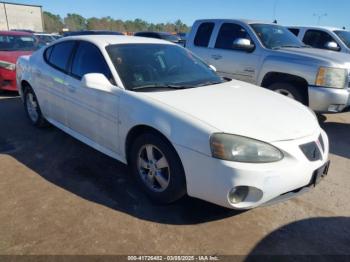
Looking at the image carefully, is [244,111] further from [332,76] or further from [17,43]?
[17,43]

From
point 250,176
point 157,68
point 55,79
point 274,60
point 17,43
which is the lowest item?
point 17,43

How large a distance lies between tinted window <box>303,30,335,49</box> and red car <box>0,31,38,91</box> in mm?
7122

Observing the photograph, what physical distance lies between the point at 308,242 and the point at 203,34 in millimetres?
5153

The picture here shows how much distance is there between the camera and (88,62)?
378cm

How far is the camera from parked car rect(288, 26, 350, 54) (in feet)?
25.2

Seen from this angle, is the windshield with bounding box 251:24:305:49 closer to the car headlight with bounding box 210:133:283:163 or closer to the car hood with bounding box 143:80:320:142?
the car hood with bounding box 143:80:320:142

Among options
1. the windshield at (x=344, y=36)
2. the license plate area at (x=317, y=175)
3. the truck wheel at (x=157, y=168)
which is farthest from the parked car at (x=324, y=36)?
the truck wheel at (x=157, y=168)

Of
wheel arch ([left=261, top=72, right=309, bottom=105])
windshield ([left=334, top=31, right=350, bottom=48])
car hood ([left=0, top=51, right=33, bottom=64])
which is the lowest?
car hood ([left=0, top=51, right=33, bottom=64])

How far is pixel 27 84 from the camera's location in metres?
5.17

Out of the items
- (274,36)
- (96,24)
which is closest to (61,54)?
(274,36)

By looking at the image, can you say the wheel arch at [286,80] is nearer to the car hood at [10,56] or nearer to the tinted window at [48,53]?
the tinted window at [48,53]

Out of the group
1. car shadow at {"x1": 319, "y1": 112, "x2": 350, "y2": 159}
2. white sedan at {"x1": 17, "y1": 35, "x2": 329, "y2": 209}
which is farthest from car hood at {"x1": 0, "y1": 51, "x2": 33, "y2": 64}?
car shadow at {"x1": 319, "y1": 112, "x2": 350, "y2": 159}

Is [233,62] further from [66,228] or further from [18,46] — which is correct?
[18,46]

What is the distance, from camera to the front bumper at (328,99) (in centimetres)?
505
